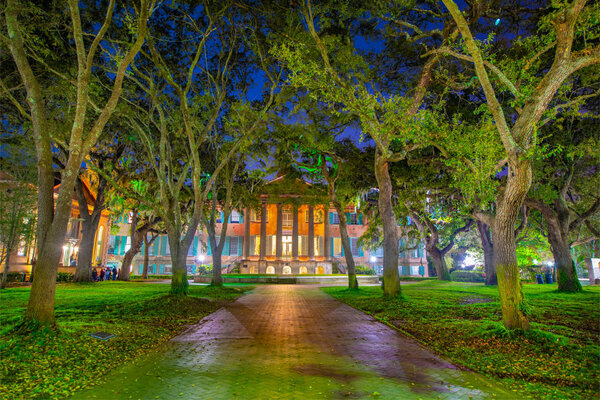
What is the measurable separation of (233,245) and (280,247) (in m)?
7.70

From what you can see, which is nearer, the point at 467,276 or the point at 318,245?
the point at 467,276

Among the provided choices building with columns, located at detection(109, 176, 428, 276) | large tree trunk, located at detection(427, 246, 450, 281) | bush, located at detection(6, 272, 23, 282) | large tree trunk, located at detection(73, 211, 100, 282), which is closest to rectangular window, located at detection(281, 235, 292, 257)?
building with columns, located at detection(109, 176, 428, 276)

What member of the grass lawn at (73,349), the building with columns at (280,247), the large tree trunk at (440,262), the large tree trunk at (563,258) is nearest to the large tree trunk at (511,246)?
the grass lawn at (73,349)

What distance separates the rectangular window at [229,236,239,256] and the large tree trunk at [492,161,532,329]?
129 ft

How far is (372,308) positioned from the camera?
11.4m

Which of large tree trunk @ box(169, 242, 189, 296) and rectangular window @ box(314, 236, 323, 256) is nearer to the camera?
large tree trunk @ box(169, 242, 189, 296)

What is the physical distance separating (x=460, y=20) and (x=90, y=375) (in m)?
8.23

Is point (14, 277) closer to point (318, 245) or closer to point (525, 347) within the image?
point (525, 347)

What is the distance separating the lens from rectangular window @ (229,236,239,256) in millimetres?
43691

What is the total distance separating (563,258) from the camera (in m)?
18.1

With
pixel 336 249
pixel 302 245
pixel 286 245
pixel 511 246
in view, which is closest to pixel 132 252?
pixel 286 245

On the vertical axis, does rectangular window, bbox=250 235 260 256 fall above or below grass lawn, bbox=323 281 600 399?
above

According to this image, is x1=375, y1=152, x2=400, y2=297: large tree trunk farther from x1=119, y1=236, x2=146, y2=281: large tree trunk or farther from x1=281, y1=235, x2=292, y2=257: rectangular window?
x1=281, y1=235, x2=292, y2=257: rectangular window

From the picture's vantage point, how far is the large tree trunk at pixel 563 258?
17.8 m
